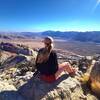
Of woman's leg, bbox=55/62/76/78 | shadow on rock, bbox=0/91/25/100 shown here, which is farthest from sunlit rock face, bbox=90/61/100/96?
shadow on rock, bbox=0/91/25/100

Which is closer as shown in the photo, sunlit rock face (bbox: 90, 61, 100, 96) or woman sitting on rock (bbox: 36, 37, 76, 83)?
woman sitting on rock (bbox: 36, 37, 76, 83)

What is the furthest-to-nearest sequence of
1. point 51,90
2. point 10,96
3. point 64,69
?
point 64,69, point 51,90, point 10,96

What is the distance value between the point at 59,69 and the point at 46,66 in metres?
0.54

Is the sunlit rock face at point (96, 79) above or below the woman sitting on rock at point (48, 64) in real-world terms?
below

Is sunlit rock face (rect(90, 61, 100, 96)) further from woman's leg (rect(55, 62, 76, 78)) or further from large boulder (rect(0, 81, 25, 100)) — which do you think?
large boulder (rect(0, 81, 25, 100))

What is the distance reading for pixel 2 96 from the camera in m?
6.48

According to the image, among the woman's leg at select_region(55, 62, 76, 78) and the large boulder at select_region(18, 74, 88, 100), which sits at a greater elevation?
the woman's leg at select_region(55, 62, 76, 78)

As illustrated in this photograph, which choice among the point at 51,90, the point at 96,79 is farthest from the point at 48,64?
the point at 96,79

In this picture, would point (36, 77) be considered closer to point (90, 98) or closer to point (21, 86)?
point (21, 86)

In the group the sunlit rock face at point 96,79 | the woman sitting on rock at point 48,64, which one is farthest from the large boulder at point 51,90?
the sunlit rock face at point 96,79

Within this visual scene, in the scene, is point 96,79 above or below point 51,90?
above

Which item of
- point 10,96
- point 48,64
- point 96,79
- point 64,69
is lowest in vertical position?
point 10,96

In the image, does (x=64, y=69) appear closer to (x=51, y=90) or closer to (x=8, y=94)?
(x=51, y=90)

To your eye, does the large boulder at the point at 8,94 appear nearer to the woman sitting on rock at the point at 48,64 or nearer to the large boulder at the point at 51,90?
the large boulder at the point at 51,90
